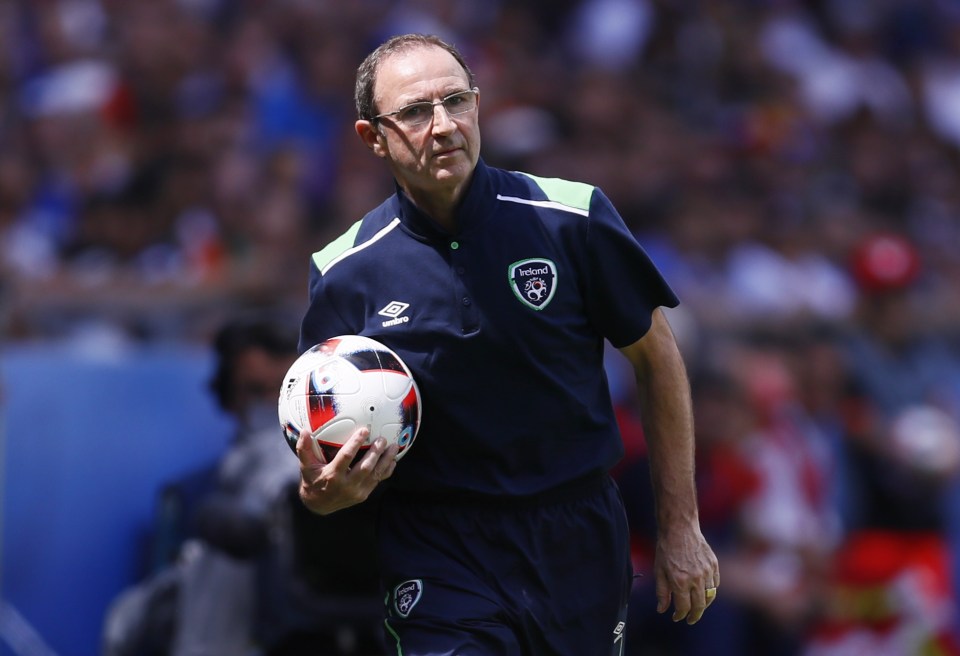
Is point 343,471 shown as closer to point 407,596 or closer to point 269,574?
point 407,596

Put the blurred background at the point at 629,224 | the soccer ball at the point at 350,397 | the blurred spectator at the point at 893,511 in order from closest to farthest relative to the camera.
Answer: the soccer ball at the point at 350,397
the blurred background at the point at 629,224
the blurred spectator at the point at 893,511

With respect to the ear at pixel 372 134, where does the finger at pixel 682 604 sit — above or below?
below

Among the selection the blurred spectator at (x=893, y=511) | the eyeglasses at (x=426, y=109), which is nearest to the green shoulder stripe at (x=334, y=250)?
the eyeglasses at (x=426, y=109)

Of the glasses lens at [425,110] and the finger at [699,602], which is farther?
the finger at [699,602]

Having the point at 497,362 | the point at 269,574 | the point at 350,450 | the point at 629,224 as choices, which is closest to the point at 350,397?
the point at 350,450

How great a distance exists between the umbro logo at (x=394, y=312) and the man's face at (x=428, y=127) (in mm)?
338

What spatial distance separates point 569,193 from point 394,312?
617mm

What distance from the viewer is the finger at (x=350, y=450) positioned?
4250mm

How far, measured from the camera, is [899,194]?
13.2 meters

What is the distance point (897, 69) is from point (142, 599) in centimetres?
1014

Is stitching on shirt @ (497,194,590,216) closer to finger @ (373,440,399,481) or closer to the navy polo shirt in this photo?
the navy polo shirt

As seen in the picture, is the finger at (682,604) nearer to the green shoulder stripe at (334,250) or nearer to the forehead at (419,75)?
the green shoulder stripe at (334,250)

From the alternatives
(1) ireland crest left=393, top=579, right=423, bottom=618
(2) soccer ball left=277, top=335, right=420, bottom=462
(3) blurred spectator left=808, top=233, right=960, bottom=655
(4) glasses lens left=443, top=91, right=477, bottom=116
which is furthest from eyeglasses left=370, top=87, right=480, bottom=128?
(3) blurred spectator left=808, top=233, right=960, bottom=655

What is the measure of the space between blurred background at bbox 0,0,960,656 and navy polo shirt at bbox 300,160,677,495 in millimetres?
3008
